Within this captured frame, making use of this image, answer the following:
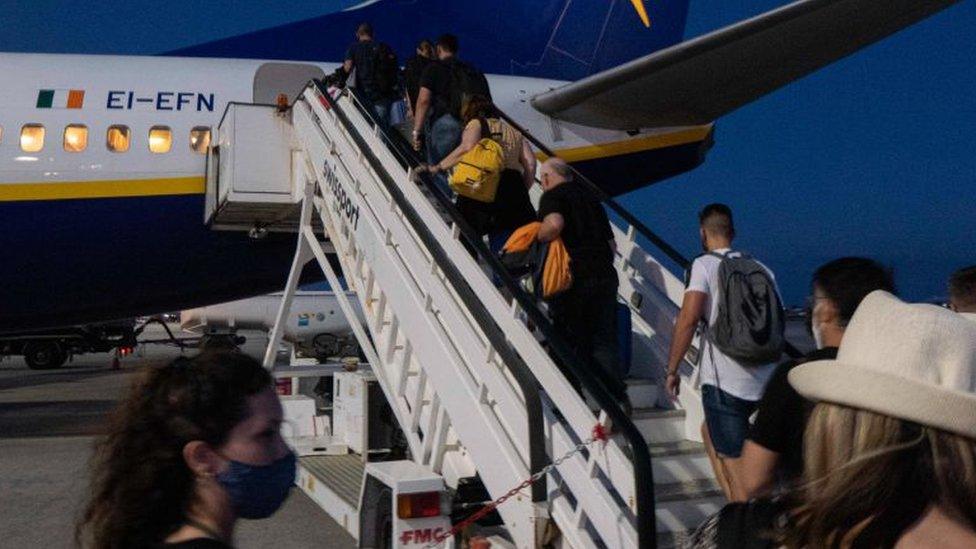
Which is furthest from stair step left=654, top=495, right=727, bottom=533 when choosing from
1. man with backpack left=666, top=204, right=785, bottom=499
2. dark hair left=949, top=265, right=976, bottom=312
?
dark hair left=949, top=265, right=976, bottom=312

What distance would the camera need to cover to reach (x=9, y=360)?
3372cm

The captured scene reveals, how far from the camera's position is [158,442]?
1776 millimetres

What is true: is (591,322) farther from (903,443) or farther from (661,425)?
(903,443)

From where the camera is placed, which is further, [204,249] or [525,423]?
[204,249]

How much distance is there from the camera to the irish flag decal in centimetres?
1117

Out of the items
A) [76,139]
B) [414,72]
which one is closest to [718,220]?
[414,72]

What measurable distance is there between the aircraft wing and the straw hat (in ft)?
23.9

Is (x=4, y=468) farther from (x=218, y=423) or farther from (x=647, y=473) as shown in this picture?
(x=218, y=423)

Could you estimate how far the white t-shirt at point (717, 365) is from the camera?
458 centimetres

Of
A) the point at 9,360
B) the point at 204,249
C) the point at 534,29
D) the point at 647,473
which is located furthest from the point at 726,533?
the point at 9,360

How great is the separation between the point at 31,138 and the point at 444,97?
5.92 metres

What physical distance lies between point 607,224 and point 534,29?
9.47m

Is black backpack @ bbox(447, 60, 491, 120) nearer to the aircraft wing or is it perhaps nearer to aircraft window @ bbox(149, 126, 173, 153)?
the aircraft wing

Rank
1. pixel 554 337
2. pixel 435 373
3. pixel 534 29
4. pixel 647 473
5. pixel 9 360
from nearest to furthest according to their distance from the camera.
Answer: pixel 647 473, pixel 554 337, pixel 435 373, pixel 534 29, pixel 9 360
